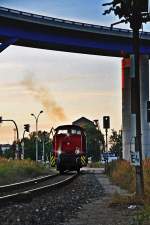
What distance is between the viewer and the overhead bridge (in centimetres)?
6094

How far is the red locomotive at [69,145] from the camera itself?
4419 cm

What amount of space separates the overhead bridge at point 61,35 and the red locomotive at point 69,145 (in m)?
18.8

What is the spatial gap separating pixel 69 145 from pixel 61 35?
25688 mm

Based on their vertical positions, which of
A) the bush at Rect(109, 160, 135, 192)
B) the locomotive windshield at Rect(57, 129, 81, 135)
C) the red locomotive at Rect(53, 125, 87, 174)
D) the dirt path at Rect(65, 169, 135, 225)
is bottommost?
the dirt path at Rect(65, 169, 135, 225)

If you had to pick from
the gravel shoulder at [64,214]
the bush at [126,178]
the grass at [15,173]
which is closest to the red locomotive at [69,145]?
the grass at [15,173]

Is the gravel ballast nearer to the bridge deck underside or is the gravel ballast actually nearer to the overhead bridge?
the overhead bridge

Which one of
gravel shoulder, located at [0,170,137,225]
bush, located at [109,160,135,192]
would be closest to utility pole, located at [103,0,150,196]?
gravel shoulder, located at [0,170,137,225]

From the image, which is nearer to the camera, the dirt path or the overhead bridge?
the dirt path

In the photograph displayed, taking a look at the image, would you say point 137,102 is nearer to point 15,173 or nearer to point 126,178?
point 126,178

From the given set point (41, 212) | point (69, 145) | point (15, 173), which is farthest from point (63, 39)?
point (41, 212)

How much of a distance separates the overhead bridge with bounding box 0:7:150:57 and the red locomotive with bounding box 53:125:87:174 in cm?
1880

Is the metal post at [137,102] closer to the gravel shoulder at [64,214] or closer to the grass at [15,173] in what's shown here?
the gravel shoulder at [64,214]

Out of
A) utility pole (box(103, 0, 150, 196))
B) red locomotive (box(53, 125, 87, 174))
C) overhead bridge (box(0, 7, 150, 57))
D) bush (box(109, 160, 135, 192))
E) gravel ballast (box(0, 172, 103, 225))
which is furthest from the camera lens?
overhead bridge (box(0, 7, 150, 57))

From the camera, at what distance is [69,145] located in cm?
4406
